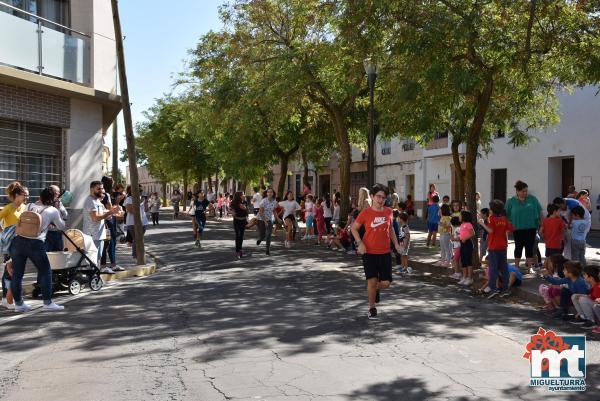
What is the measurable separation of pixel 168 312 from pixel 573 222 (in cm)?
715

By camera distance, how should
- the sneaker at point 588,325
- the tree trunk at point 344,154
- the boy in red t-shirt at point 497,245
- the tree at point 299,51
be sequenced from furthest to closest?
the tree trunk at point 344,154 < the tree at point 299,51 < the boy in red t-shirt at point 497,245 < the sneaker at point 588,325

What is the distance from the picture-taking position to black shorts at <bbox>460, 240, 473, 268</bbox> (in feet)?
35.7

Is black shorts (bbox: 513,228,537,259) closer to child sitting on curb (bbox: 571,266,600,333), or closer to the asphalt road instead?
the asphalt road

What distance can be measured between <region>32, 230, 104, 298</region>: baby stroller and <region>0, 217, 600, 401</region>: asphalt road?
0.39 meters

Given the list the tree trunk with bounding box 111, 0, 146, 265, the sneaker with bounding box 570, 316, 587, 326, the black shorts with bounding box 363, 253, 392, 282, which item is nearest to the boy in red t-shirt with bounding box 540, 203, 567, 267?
the sneaker with bounding box 570, 316, 587, 326

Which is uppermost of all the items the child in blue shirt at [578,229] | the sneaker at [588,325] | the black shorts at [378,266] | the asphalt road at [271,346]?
the child in blue shirt at [578,229]

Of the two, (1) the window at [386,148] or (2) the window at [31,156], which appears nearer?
(2) the window at [31,156]

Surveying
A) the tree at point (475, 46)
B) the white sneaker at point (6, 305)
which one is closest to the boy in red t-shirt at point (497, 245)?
the tree at point (475, 46)

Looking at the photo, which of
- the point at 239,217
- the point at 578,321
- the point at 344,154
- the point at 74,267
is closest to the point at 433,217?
the point at 344,154

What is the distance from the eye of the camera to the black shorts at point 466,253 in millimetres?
10883

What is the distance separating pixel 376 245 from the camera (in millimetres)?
7660

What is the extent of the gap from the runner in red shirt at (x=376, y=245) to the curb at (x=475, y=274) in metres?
2.92

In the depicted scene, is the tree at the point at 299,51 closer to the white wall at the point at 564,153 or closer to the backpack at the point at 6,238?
the backpack at the point at 6,238

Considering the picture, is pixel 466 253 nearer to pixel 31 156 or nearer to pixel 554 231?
pixel 554 231
